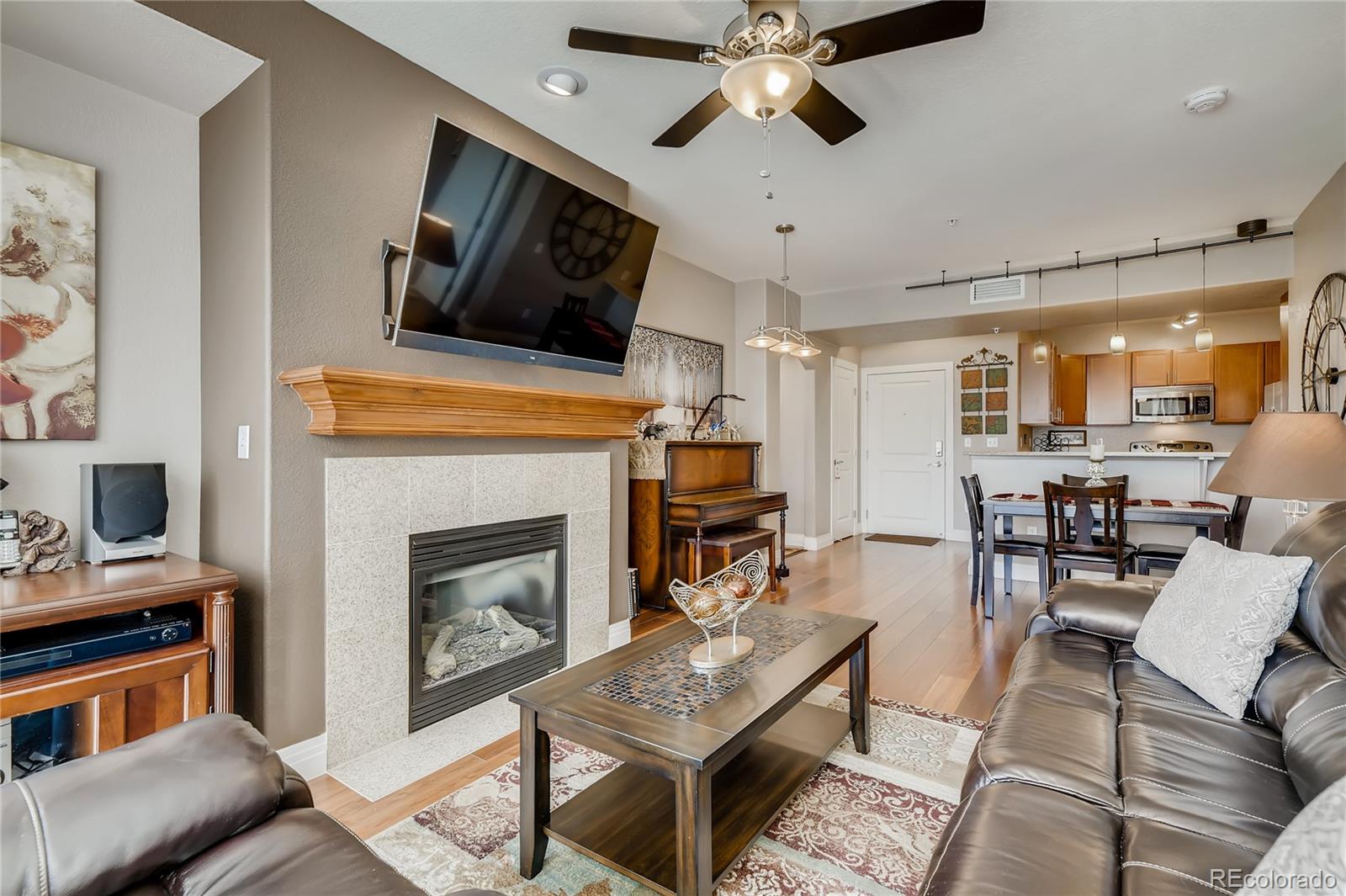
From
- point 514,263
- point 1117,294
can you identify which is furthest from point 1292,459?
point 1117,294

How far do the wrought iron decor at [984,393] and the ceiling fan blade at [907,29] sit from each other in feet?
19.0

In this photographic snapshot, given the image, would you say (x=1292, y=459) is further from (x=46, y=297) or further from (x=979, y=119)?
(x=46, y=297)

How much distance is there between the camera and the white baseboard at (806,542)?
6.56 meters

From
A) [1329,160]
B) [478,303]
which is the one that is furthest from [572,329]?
[1329,160]

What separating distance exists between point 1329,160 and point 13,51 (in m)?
5.87

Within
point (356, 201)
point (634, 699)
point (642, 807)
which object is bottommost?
point (642, 807)

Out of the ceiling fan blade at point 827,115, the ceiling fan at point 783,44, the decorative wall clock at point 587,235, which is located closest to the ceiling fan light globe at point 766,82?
the ceiling fan at point 783,44

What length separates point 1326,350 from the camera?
11.9 feet

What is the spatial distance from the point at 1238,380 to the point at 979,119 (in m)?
5.24

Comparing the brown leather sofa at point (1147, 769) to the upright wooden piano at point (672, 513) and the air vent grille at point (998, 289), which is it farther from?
the air vent grille at point (998, 289)

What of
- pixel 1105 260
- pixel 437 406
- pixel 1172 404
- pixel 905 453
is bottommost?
pixel 905 453

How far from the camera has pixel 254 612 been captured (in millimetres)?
2146

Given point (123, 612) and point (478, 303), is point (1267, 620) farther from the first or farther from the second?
point (123, 612)

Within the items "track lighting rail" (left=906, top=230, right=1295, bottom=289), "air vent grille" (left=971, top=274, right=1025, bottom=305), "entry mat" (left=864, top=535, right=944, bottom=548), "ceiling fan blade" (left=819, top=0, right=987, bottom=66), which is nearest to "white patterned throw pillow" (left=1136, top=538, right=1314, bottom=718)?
"ceiling fan blade" (left=819, top=0, right=987, bottom=66)
